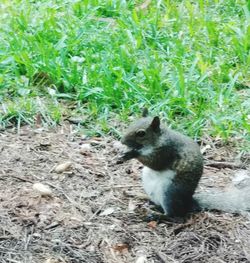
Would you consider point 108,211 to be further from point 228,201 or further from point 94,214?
Result: point 228,201

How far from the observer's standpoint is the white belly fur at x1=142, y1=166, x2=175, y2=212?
3.63 metres

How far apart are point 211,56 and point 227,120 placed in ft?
2.64

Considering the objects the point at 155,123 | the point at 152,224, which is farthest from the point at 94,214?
the point at 155,123

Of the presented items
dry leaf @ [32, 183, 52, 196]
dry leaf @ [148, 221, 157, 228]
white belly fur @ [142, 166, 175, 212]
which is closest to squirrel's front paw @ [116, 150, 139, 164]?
white belly fur @ [142, 166, 175, 212]

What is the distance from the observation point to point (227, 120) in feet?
14.9

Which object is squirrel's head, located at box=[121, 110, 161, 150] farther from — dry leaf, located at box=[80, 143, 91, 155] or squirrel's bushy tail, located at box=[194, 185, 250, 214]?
dry leaf, located at box=[80, 143, 91, 155]

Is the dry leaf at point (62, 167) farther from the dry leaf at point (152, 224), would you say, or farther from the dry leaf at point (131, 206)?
the dry leaf at point (152, 224)

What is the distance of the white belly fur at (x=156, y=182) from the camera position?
3.63 metres

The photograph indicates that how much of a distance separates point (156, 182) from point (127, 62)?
5.13 ft

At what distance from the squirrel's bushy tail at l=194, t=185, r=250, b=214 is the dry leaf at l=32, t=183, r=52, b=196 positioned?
78cm

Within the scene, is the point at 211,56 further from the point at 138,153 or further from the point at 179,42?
the point at 138,153

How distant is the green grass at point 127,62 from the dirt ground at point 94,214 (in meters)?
0.30

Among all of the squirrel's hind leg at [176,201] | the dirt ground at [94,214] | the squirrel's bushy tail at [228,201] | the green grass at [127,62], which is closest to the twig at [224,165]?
the dirt ground at [94,214]

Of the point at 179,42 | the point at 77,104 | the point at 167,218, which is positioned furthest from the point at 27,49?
the point at 167,218
